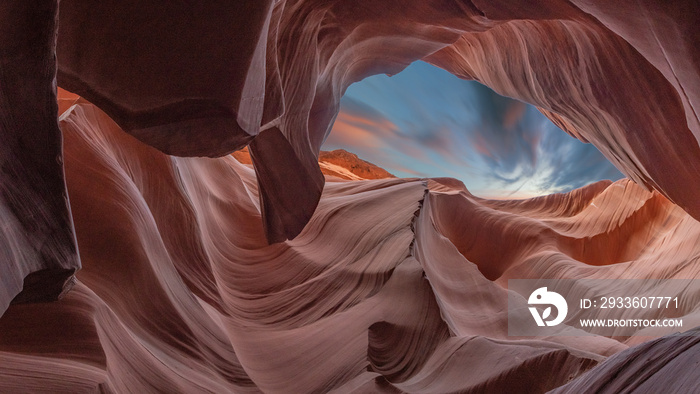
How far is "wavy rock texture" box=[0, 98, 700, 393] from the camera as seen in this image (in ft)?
7.26

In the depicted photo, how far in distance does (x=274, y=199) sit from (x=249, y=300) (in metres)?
1.08

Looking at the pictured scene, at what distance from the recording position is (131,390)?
2127 millimetres

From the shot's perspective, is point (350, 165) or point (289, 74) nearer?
point (289, 74)

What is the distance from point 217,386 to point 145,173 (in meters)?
2.26

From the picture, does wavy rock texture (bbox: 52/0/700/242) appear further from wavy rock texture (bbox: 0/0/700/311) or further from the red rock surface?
the red rock surface

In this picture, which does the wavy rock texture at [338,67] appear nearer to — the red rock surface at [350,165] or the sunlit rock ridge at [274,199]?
the sunlit rock ridge at [274,199]

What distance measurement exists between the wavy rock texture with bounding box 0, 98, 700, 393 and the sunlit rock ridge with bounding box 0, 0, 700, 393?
0.06 feet

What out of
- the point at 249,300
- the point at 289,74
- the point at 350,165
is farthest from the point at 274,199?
the point at 350,165

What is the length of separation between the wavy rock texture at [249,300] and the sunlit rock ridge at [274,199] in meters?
0.02

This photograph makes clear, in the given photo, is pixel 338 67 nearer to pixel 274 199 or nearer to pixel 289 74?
pixel 289 74

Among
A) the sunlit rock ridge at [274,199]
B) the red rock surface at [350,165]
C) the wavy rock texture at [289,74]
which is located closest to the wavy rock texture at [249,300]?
the sunlit rock ridge at [274,199]

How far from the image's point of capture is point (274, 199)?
4492 millimetres

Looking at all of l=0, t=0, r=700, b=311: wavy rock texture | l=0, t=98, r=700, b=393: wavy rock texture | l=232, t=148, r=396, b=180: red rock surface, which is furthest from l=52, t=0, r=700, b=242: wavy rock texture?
l=232, t=148, r=396, b=180: red rock surface

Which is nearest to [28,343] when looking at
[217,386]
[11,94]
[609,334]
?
[217,386]
